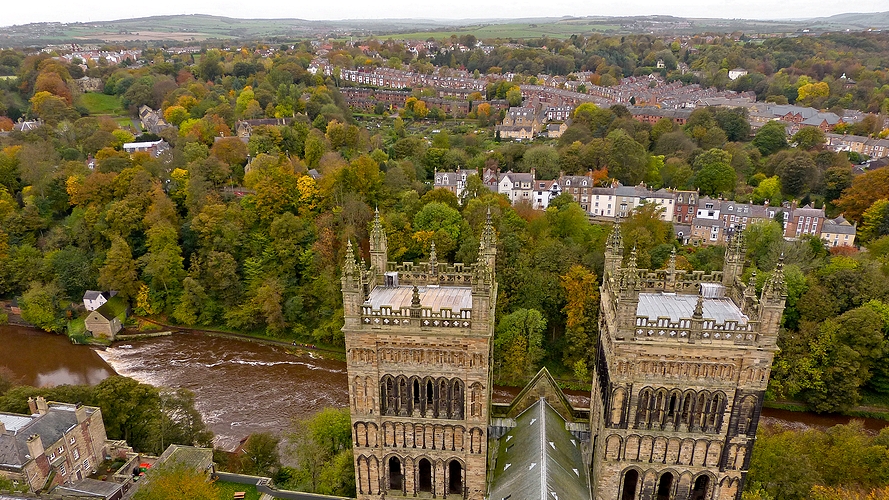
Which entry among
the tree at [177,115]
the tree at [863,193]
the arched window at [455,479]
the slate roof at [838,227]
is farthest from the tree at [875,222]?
the tree at [177,115]

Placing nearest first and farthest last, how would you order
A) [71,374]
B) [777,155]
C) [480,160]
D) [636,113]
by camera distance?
[71,374] < [777,155] < [480,160] < [636,113]

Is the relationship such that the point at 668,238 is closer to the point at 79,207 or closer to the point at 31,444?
the point at 31,444

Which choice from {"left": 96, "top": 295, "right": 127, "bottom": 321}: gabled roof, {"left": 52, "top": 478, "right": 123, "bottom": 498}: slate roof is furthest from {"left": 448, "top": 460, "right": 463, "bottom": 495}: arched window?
{"left": 96, "top": 295, "right": 127, "bottom": 321}: gabled roof

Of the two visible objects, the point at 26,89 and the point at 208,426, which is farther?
the point at 26,89

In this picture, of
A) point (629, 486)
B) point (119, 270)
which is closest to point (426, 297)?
point (629, 486)

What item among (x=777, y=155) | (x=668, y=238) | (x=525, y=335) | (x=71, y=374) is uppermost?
(x=777, y=155)

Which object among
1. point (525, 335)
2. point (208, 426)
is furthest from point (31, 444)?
point (525, 335)

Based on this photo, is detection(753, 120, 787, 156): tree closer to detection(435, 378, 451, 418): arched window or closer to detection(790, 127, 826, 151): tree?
detection(790, 127, 826, 151): tree
